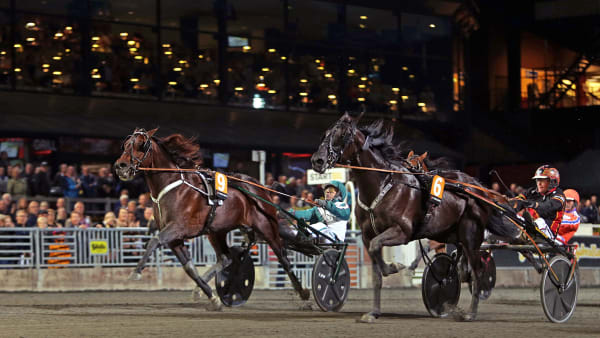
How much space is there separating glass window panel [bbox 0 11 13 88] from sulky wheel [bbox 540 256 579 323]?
15367 millimetres

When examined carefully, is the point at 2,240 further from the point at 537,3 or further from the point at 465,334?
the point at 537,3

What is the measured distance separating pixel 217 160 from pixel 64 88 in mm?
4718

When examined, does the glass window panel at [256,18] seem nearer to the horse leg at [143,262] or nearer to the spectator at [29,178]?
the spectator at [29,178]

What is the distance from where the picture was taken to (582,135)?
3362cm

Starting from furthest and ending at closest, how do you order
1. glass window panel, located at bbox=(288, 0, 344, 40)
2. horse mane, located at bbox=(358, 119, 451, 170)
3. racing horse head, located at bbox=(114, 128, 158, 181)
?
glass window panel, located at bbox=(288, 0, 344, 40), racing horse head, located at bbox=(114, 128, 158, 181), horse mane, located at bbox=(358, 119, 451, 170)

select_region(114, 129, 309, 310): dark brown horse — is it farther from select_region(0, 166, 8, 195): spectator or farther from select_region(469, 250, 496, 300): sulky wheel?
select_region(0, 166, 8, 195): spectator

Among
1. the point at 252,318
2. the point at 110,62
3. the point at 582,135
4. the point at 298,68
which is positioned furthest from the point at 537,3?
the point at 252,318

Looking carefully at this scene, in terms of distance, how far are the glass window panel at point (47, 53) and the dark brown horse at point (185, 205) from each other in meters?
11.3

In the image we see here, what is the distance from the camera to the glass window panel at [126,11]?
25.8 m

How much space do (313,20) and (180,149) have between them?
16.4 meters

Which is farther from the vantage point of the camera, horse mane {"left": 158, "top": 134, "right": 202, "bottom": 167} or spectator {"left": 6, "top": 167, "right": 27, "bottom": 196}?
spectator {"left": 6, "top": 167, "right": 27, "bottom": 196}

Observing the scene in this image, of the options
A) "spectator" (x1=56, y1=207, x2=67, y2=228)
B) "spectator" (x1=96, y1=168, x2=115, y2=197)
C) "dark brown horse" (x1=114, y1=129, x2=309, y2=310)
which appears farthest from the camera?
"spectator" (x1=96, y1=168, x2=115, y2=197)

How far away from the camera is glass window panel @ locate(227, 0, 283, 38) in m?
28.4

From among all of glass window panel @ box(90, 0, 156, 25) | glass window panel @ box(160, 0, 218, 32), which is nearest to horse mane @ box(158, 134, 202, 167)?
glass window panel @ box(90, 0, 156, 25)
